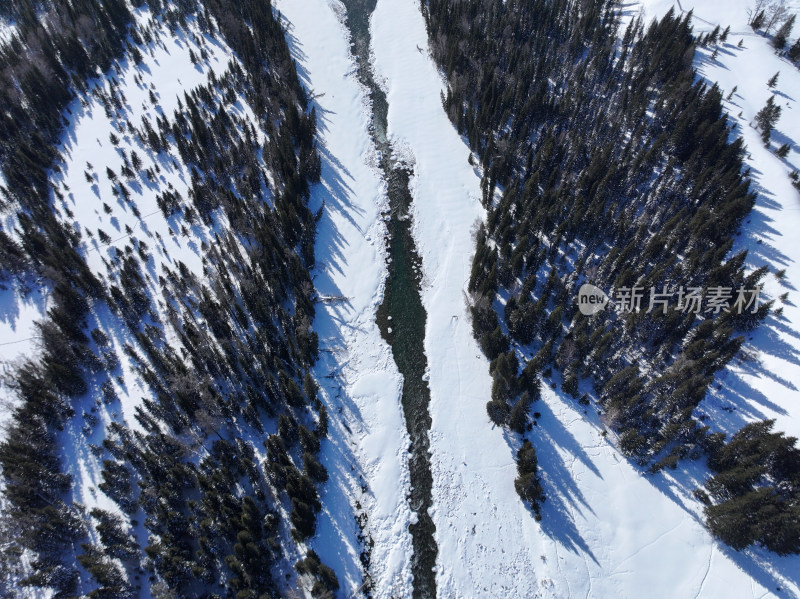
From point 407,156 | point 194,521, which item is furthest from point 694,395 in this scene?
point 407,156

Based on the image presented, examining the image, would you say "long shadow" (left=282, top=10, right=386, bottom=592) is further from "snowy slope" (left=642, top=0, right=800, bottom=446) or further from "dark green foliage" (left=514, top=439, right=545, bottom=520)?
"snowy slope" (left=642, top=0, right=800, bottom=446)

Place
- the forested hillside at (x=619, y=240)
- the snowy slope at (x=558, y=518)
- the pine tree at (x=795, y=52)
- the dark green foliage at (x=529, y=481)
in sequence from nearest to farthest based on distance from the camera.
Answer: the snowy slope at (x=558, y=518)
the dark green foliage at (x=529, y=481)
the forested hillside at (x=619, y=240)
the pine tree at (x=795, y=52)

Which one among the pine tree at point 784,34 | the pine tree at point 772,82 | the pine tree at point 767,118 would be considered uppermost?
the pine tree at point 784,34

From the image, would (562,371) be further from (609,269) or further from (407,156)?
(407,156)

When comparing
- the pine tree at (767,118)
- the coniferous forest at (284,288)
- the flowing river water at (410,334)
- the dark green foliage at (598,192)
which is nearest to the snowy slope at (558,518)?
the flowing river water at (410,334)

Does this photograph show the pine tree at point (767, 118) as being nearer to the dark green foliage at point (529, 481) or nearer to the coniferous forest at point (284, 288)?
the coniferous forest at point (284, 288)

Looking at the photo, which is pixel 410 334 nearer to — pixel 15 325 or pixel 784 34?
pixel 15 325
